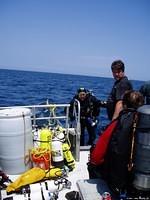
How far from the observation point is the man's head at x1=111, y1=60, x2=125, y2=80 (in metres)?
4.30

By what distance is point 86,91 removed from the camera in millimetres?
6059

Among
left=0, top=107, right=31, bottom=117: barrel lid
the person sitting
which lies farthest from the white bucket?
the person sitting

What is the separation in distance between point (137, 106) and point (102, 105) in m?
3.24

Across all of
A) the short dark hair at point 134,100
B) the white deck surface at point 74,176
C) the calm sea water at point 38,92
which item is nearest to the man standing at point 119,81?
the white deck surface at point 74,176

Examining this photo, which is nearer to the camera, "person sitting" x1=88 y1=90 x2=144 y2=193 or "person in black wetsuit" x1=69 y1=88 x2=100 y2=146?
"person sitting" x1=88 y1=90 x2=144 y2=193

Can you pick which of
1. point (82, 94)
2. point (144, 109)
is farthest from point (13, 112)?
point (144, 109)

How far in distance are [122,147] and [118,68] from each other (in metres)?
1.92

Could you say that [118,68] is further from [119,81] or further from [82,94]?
[82,94]

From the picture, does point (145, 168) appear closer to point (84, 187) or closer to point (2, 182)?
point (84, 187)

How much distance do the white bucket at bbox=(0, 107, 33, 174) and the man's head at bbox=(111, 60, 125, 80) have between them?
1.53 metres

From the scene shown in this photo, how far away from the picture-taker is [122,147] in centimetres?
267

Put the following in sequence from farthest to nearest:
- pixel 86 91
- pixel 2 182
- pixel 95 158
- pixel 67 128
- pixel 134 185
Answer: pixel 86 91 → pixel 67 128 → pixel 2 182 → pixel 95 158 → pixel 134 185

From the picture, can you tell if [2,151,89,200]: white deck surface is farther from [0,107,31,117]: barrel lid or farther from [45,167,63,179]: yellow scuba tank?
[0,107,31,117]: barrel lid

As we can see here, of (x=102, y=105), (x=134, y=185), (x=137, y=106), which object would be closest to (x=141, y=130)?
(x=137, y=106)
